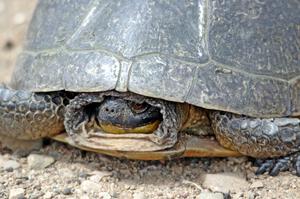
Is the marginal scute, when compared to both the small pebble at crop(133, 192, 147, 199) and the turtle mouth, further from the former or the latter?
the small pebble at crop(133, 192, 147, 199)

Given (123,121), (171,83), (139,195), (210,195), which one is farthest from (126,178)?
(171,83)

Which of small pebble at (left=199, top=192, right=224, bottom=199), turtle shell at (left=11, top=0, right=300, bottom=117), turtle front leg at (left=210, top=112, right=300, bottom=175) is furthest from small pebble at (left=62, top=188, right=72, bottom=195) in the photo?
turtle front leg at (left=210, top=112, right=300, bottom=175)

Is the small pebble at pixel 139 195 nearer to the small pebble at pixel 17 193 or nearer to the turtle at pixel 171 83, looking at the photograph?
the turtle at pixel 171 83

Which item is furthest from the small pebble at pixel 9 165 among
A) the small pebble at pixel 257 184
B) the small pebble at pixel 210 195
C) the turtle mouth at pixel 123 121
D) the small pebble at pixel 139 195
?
the small pebble at pixel 257 184

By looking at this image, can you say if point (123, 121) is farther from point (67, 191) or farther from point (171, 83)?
point (67, 191)

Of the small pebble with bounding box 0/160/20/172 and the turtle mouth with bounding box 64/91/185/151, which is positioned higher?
the turtle mouth with bounding box 64/91/185/151

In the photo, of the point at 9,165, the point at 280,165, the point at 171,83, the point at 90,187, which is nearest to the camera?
the point at 171,83
